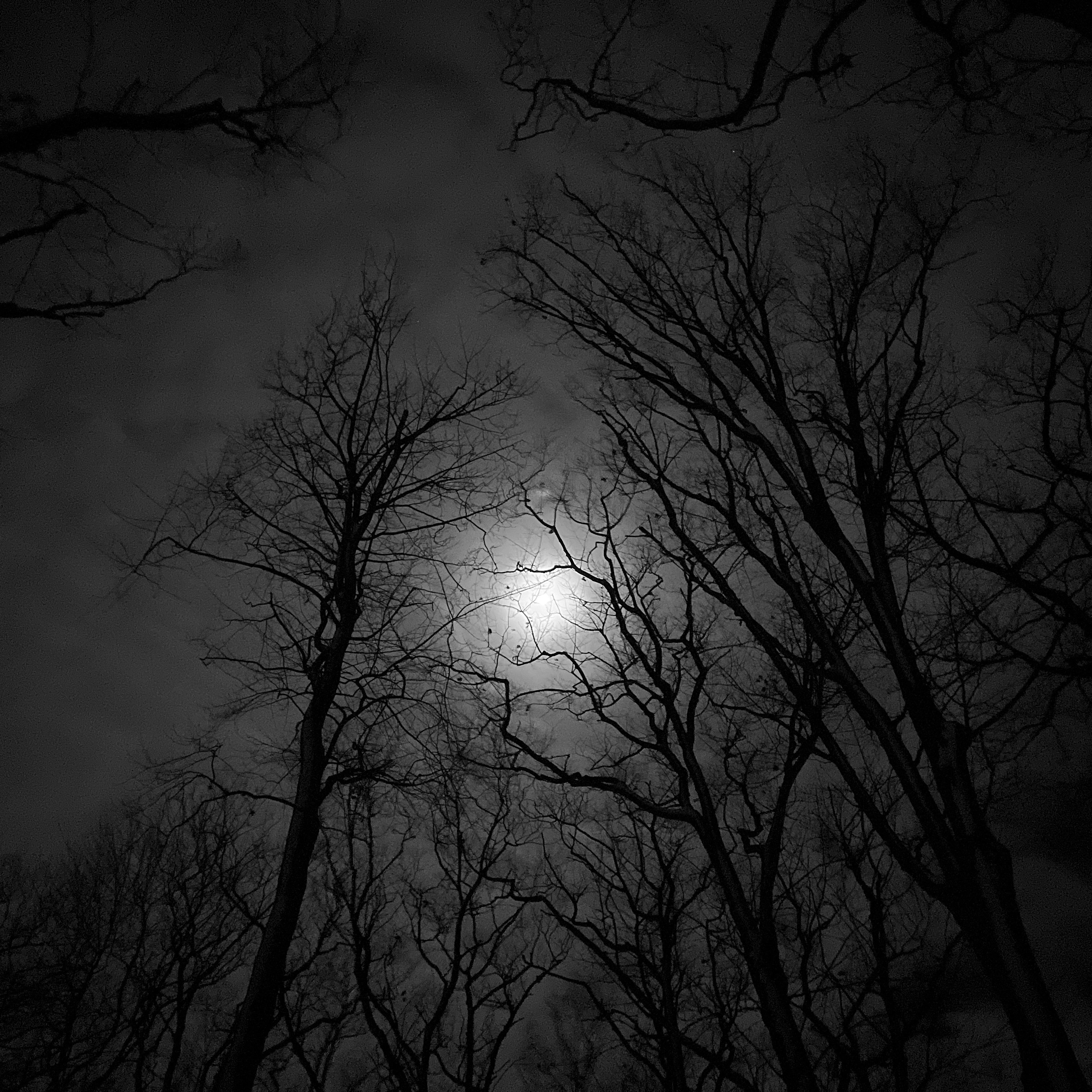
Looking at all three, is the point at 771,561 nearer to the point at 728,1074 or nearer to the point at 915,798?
the point at 915,798

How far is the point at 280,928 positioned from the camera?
4.71 metres

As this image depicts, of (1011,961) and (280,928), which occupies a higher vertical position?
(280,928)

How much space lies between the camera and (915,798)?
333 cm

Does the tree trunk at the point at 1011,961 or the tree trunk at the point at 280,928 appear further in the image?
the tree trunk at the point at 280,928

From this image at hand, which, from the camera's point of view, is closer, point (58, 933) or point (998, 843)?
point (998, 843)

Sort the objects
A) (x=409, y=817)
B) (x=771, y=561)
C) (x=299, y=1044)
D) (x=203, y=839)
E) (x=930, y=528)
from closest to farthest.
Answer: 1. (x=771, y=561)
2. (x=930, y=528)
3. (x=409, y=817)
4. (x=299, y=1044)
5. (x=203, y=839)

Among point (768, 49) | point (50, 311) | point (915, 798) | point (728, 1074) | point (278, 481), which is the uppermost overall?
point (278, 481)

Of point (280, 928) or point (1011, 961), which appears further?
point (280, 928)

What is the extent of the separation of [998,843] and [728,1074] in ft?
16.3

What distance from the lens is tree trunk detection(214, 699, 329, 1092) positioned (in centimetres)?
421

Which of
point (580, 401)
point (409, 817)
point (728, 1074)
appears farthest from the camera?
point (409, 817)

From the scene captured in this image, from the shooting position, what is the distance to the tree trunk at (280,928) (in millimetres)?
4207

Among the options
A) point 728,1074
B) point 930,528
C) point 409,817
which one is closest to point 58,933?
point 409,817

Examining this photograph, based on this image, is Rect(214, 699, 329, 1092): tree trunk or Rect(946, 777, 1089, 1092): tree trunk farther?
Rect(214, 699, 329, 1092): tree trunk
